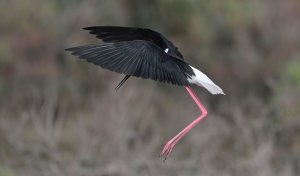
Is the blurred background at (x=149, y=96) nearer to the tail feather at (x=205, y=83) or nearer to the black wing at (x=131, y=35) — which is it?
the black wing at (x=131, y=35)

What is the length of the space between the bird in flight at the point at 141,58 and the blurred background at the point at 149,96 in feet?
9.28

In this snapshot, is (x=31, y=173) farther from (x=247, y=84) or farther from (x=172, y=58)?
(x=247, y=84)

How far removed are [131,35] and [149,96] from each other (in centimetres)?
522

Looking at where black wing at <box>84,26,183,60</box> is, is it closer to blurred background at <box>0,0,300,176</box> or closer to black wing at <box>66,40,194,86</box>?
black wing at <box>66,40,194,86</box>

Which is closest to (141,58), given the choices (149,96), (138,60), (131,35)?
(138,60)

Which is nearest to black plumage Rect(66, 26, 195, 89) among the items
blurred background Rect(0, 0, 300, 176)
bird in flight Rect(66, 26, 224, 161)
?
bird in flight Rect(66, 26, 224, 161)

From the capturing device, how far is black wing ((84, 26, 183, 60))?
243 inches

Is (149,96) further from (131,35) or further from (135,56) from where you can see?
(135,56)

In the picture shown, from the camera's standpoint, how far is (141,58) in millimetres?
Answer: 5828

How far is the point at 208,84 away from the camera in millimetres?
5992

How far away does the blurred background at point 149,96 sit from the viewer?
9453mm

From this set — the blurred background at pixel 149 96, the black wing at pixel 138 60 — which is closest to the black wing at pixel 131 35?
the black wing at pixel 138 60

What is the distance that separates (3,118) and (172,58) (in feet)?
17.8

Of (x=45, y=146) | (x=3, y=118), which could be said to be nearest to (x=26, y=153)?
(x=45, y=146)
